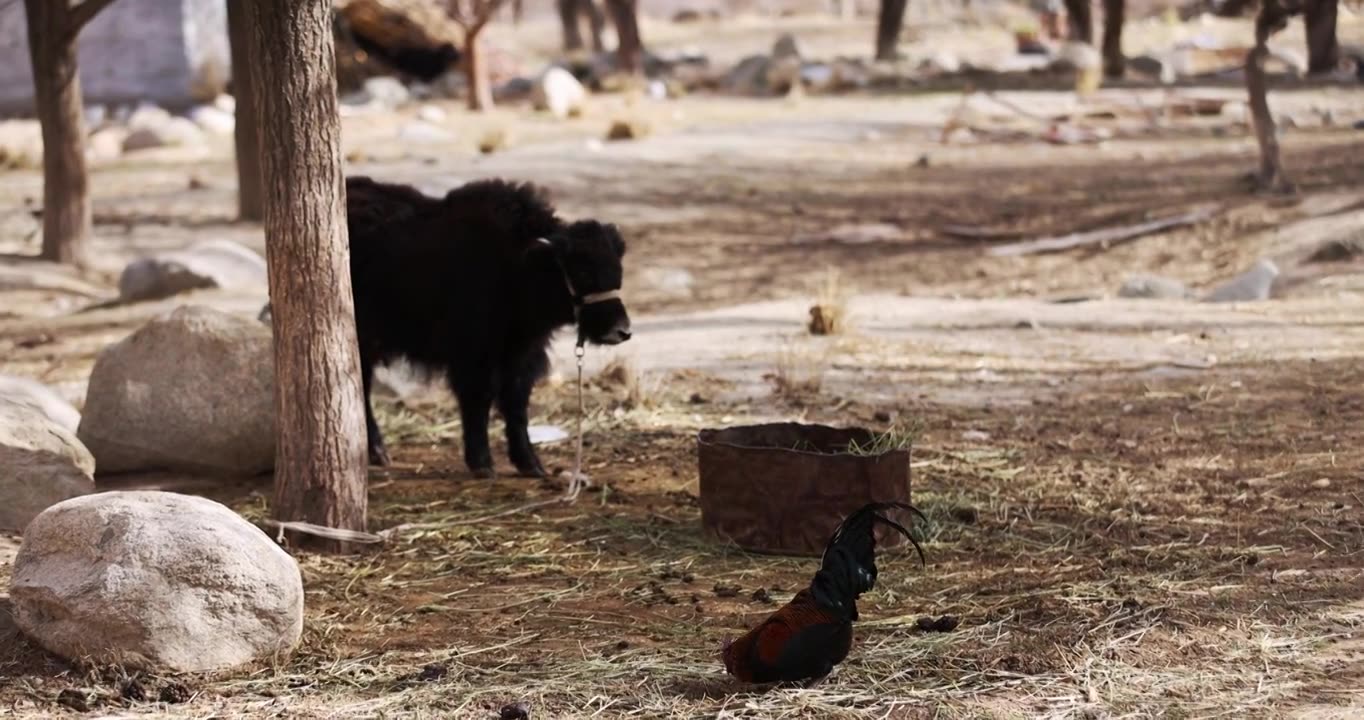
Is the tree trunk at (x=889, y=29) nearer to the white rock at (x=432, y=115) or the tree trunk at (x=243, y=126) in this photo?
the white rock at (x=432, y=115)

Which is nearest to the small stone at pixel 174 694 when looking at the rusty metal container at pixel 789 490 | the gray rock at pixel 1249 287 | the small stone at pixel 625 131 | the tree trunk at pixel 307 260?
the tree trunk at pixel 307 260

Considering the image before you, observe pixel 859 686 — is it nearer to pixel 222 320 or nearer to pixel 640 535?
pixel 640 535

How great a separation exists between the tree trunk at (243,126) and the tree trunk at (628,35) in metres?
17.0

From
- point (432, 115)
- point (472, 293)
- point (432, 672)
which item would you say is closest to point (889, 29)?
point (432, 115)

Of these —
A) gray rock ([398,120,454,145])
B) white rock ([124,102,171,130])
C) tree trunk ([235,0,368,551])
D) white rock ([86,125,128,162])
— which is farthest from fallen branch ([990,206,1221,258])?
white rock ([124,102,171,130])

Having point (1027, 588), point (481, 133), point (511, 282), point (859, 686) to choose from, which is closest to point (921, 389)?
point (511, 282)

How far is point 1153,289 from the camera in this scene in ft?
43.3

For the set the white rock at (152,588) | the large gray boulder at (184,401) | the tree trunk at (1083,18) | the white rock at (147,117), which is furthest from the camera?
the tree trunk at (1083,18)

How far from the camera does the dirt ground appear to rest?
17.0 ft

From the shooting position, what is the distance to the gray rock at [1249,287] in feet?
41.3

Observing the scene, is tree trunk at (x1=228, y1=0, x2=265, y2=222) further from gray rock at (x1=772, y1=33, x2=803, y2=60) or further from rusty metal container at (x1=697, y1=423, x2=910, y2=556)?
gray rock at (x1=772, y1=33, x2=803, y2=60)

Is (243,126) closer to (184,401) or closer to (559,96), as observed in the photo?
(184,401)

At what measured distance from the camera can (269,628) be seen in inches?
213

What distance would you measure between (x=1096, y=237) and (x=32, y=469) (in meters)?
11.5
